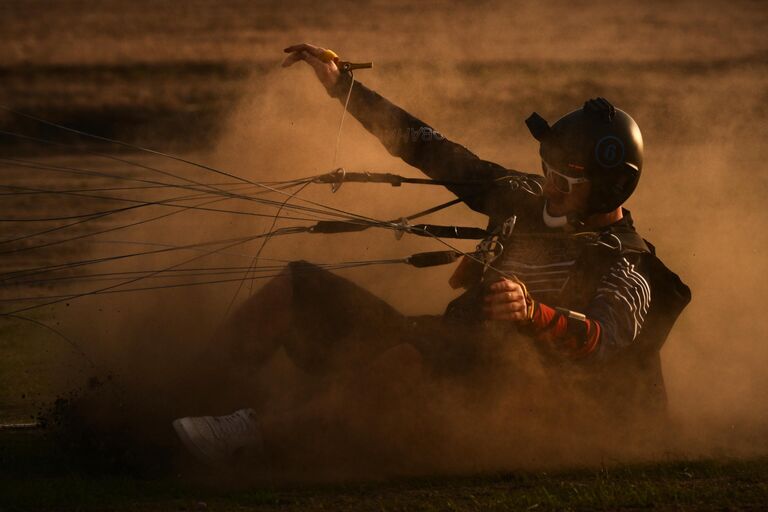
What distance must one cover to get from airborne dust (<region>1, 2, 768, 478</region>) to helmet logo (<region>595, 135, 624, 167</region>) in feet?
3.85

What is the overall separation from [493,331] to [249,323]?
1.21 meters

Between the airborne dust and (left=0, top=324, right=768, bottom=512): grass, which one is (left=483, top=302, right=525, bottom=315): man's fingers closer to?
the airborne dust

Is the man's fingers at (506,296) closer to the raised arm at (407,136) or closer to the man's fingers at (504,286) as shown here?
the man's fingers at (504,286)

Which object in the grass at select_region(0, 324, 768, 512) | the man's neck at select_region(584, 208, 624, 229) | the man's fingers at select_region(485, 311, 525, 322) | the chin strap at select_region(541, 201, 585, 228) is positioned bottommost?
the grass at select_region(0, 324, 768, 512)

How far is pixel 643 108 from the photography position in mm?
15500

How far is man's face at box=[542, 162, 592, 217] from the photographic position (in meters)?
5.68

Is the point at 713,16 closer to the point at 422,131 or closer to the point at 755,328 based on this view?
the point at 755,328

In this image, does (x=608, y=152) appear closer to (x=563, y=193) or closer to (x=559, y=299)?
(x=563, y=193)

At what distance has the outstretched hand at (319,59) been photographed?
632 centimetres

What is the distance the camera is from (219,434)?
205 inches

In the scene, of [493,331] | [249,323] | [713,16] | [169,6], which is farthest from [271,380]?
[713,16]

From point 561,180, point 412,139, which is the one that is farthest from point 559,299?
point 412,139

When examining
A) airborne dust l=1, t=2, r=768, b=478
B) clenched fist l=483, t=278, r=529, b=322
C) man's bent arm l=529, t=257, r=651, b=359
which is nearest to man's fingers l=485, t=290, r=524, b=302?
clenched fist l=483, t=278, r=529, b=322

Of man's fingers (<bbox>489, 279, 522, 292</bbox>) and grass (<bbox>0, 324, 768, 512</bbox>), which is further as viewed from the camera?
man's fingers (<bbox>489, 279, 522, 292</bbox>)
